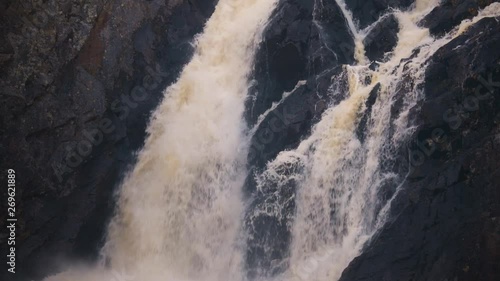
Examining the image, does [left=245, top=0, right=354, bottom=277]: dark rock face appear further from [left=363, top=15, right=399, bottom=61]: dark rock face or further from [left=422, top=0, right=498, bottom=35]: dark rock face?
[left=422, top=0, right=498, bottom=35]: dark rock face

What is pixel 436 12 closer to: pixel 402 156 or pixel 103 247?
pixel 402 156

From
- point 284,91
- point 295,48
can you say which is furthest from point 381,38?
point 284,91

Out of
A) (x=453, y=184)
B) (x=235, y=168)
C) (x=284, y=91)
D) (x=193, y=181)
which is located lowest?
(x=453, y=184)

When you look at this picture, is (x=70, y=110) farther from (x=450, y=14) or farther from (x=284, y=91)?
(x=450, y=14)

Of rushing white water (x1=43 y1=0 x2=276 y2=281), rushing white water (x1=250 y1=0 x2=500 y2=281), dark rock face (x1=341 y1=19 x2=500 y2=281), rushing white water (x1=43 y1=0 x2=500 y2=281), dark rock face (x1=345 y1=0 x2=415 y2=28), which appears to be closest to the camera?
dark rock face (x1=341 y1=19 x2=500 y2=281)

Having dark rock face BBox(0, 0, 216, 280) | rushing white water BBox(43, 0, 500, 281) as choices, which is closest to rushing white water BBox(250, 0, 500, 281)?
rushing white water BBox(43, 0, 500, 281)

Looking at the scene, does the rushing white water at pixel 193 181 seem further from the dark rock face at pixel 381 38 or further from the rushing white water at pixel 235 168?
the dark rock face at pixel 381 38
